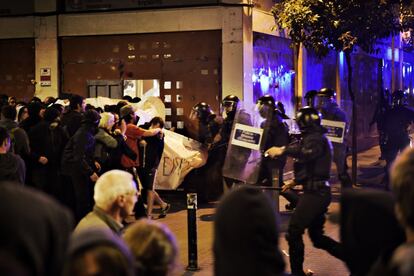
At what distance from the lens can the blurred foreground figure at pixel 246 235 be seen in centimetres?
355

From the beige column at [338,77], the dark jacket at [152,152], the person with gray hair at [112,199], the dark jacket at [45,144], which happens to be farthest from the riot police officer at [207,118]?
the beige column at [338,77]

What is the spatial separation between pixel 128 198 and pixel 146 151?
6.53 meters

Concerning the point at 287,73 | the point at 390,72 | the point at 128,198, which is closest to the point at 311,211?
the point at 128,198

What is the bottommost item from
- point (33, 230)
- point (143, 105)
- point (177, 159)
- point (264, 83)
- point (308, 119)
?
point (177, 159)

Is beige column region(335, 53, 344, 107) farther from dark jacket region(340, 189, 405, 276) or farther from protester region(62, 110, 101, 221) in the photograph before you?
dark jacket region(340, 189, 405, 276)

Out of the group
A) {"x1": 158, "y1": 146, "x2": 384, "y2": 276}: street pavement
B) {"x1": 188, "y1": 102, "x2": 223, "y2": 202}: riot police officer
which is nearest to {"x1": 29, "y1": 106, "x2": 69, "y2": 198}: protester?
{"x1": 158, "y1": 146, "x2": 384, "y2": 276}: street pavement

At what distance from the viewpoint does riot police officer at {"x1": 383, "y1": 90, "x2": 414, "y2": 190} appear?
46.1 feet

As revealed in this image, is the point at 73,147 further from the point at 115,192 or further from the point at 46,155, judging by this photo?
the point at 115,192

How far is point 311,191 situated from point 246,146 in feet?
9.15

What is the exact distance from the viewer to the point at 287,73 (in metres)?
16.7

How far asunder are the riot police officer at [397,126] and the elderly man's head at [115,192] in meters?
10.3

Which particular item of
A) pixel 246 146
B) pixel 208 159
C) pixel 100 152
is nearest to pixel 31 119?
pixel 100 152

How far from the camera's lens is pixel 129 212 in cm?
461

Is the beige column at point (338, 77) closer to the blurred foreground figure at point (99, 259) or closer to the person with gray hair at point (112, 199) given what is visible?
the person with gray hair at point (112, 199)
